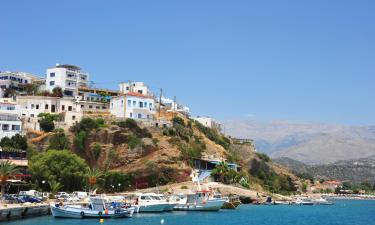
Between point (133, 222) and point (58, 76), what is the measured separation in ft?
189

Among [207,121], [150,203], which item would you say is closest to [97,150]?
[150,203]

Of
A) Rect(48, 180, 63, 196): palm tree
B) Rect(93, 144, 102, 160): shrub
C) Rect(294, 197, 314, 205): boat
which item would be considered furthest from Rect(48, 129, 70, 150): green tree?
Rect(294, 197, 314, 205): boat

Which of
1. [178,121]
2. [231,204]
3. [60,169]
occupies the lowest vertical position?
[231,204]

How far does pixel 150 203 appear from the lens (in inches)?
2963

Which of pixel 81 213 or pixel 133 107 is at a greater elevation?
pixel 133 107

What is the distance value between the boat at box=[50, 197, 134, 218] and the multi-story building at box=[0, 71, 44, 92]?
54.1 meters

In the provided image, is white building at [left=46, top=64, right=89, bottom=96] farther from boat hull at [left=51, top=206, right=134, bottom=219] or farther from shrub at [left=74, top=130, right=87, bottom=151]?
boat hull at [left=51, top=206, right=134, bottom=219]

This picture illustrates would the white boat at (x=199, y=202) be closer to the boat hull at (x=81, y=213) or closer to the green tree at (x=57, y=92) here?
the boat hull at (x=81, y=213)

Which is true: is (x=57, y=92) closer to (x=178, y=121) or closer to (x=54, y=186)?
(x=178, y=121)

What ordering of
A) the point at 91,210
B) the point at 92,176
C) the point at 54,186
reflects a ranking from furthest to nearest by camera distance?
the point at 92,176 → the point at 54,186 → the point at 91,210

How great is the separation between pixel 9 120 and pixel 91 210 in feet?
121

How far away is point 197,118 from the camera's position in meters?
139

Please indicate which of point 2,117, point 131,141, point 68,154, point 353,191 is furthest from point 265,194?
point 353,191

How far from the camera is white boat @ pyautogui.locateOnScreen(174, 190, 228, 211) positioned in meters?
81.1
